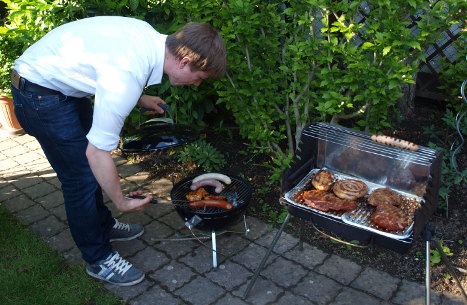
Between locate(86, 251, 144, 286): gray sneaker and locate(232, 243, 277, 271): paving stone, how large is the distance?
81cm

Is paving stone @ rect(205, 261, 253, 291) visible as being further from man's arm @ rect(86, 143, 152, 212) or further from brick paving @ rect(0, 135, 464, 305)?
man's arm @ rect(86, 143, 152, 212)

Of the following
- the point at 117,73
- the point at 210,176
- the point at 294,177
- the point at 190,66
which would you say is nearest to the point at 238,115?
the point at 210,176

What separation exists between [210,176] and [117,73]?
162 centimetres

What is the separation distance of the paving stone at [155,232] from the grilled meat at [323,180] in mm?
1552

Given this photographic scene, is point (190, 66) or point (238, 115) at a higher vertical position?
point (190, 66)

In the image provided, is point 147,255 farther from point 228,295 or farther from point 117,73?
point 117,73

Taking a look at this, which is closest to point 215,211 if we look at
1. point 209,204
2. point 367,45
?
point 209,204

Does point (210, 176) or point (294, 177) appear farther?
point (210, 176)

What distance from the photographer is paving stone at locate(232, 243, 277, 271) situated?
363 cm

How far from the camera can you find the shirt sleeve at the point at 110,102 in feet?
8.12

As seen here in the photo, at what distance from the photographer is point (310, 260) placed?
3650 millimetres

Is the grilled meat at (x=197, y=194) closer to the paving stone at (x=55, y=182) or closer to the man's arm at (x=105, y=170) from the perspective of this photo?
the man's arm at (x=105, y=170)

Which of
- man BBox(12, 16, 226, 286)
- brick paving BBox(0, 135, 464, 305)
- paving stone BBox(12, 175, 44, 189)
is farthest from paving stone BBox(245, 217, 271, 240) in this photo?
paving stone BBox(12, 175, 44, 189)

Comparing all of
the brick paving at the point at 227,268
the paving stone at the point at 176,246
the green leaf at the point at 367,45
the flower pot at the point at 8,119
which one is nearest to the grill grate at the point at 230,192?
the brick paving at the point at 227,268
